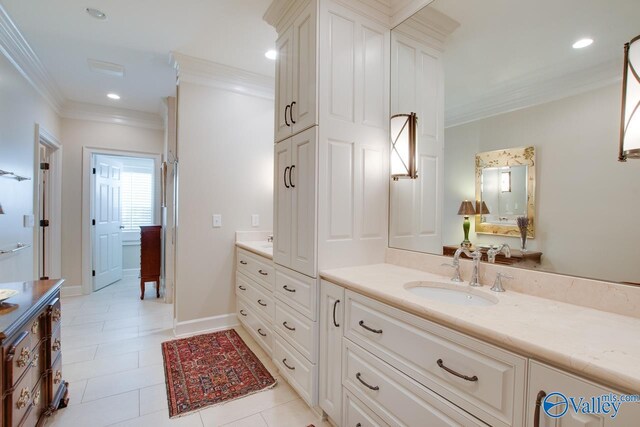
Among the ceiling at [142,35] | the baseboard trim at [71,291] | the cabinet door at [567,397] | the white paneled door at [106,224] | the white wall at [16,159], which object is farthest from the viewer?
the white paneled door at [106,224]

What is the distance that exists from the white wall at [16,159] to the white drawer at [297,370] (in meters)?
2.35

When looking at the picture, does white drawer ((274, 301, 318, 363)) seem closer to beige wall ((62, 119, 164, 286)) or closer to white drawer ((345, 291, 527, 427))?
white drawer ((345, 291, 527, 427))

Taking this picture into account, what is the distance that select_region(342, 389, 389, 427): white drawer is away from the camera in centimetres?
126

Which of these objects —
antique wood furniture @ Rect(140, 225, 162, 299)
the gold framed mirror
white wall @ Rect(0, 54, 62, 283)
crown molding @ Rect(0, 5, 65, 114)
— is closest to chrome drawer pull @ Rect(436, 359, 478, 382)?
the gold framed mirror

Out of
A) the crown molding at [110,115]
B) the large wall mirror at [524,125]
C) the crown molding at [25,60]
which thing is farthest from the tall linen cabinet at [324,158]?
the crown molding at [110,115]

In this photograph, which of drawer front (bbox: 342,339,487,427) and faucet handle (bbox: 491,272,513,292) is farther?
faucet handle (bbox: 491,272,513,292)

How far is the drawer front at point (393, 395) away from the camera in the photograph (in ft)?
3.18

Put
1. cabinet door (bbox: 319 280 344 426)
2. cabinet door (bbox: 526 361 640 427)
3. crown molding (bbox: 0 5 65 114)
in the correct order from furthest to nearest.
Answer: crown molding (bbox: 0 5 65 114)
cabinet door (bbox: 319 280 344 426)
cabinet door (bbox: 526 361 640 427)

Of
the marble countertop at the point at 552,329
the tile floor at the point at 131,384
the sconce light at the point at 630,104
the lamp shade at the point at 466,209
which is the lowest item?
the tile floor at the point at 131,384

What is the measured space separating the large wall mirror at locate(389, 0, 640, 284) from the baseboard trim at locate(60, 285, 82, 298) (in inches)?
178

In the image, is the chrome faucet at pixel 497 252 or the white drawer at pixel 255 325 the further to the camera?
the white drawer at pixel 255 325

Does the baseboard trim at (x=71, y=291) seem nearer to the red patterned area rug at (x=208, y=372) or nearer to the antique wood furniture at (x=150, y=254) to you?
the antique wood furniture at (x=150, y=254)

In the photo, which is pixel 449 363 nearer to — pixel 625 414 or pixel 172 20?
pixel 625 414

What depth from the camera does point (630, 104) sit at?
0.97 meters
